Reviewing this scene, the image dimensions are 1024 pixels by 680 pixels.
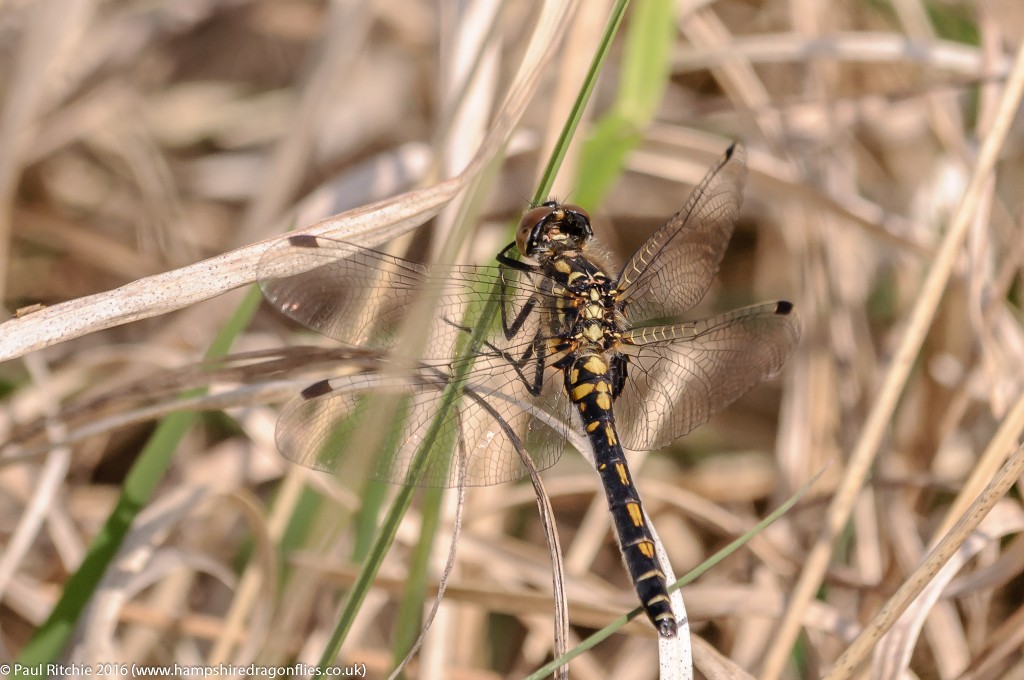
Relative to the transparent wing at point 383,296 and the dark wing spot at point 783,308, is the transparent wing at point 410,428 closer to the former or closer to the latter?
the transparent wing at point 383,296

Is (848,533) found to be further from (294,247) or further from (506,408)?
(294,247)

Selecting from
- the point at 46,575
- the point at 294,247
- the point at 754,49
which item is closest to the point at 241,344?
the point at 46,575

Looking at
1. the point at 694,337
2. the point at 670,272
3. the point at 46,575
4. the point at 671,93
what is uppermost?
the point at 671,93

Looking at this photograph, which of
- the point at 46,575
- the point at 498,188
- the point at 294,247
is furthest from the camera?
the point at 498,188

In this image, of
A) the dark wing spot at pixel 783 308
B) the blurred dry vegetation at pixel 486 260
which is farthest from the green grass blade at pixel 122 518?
the dark wing spot at pixel 783 308

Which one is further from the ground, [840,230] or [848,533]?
[840,230]

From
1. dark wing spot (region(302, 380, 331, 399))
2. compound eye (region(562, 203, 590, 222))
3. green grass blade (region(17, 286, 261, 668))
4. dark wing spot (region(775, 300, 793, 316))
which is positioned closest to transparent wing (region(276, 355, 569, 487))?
dark wing spot (region(302, 380, 331, 399))
